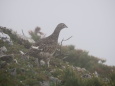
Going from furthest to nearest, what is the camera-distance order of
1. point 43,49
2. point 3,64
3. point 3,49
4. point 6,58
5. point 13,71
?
point 3,49, point 43,49, point 6,58, point 3,64, point 13,71

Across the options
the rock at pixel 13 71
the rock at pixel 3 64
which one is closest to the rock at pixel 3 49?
the rock at pixel 3 64

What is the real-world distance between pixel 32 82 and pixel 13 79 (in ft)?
2.95

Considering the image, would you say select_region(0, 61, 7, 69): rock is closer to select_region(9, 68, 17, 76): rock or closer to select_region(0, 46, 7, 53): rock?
select_region(9, 68, 17, 76): rock

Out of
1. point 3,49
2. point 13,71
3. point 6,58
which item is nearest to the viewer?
point 13,71

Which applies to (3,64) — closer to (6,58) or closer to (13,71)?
(13,71)

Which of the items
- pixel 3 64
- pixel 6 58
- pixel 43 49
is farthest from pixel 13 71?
pixel 43 49

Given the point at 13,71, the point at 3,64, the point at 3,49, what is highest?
the point at 3,49

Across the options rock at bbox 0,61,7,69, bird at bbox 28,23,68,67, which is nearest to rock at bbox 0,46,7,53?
bird at bbox 28,23,68,67

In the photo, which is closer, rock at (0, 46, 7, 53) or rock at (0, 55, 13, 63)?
rock at (0, 55, 13, 63)

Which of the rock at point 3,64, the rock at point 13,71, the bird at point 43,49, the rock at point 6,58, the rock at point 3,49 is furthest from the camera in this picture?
the rock at point 3,49

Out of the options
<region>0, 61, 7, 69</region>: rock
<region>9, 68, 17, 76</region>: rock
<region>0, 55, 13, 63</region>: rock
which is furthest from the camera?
<region>0, 55, 13, 63</region>: rock

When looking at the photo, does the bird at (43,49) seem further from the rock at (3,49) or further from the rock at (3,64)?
the rock at (3,64)

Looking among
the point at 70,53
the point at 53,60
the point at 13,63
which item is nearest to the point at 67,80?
the point at 13,63

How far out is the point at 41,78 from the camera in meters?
12.2
